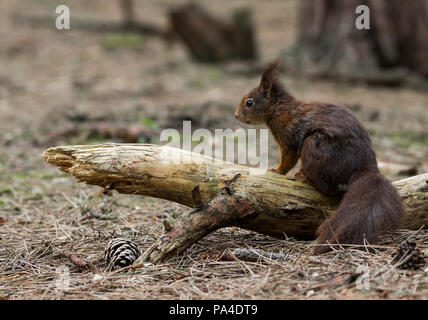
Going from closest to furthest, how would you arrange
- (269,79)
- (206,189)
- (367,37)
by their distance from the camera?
(206,189) < (269,79) < (367,37)

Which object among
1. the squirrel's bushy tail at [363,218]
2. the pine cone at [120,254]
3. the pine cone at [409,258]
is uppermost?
the squirrel's bushy tail at [363,218]

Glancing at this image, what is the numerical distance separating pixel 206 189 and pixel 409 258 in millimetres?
1136

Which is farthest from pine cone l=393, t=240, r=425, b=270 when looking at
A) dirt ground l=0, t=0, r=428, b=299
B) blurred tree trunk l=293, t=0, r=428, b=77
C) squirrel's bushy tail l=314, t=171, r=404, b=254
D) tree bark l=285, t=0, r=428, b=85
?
blurred tree trunk l=293, t=0, r=428, b=77

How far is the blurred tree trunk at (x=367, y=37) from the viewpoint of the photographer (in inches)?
318

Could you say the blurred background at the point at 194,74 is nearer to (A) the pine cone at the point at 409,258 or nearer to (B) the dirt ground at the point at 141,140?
(B) the dirt ground at the point at 141,140

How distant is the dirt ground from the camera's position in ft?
7.86

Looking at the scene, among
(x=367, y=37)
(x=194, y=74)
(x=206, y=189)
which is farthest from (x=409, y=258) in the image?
(x=194, y=74)

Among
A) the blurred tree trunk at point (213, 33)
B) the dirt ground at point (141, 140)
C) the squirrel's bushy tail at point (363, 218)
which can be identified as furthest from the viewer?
the blurred tree trunk at point (213, 33)

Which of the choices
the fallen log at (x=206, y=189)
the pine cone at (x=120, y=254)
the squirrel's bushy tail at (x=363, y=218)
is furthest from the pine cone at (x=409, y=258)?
the pine cone at (x=120, y=254)

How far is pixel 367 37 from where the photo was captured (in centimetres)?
826

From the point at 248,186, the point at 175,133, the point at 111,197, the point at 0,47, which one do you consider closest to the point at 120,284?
the point at 248,186

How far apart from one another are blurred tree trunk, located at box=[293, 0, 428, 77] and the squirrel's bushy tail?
595 centimetres

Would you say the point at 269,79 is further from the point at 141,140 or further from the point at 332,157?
the point at 141,140

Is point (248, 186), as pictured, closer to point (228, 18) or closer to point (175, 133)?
point (175, 133)
